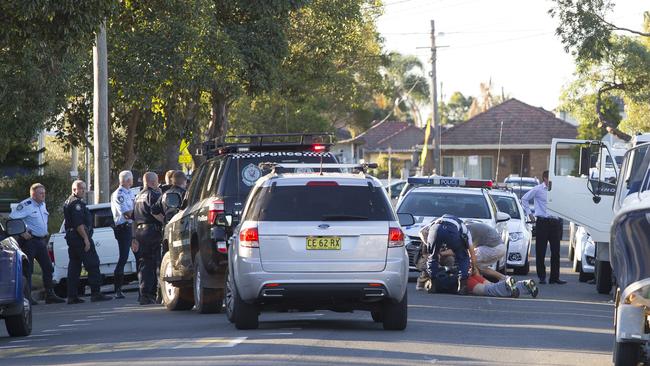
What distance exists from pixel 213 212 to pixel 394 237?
2893mm

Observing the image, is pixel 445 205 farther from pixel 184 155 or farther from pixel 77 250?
pixel 184 155

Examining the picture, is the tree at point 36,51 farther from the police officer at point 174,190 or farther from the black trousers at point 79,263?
the black trousers at point 79,263

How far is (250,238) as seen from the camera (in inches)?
563

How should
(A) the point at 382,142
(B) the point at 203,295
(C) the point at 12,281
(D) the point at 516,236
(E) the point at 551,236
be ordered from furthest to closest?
(A) the point at 382,142, (D) the point at 516,236, (E) the point at 551,236, (B) the point at 203,295, (C) the point at 12,281

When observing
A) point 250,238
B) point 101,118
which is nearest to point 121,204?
point 101,118

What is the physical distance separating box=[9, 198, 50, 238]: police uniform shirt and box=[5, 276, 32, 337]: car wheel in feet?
19.3

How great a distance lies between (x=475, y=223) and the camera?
74.6 feet

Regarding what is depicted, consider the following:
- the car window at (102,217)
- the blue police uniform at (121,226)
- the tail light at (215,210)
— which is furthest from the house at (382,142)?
the tail light at (215,210)

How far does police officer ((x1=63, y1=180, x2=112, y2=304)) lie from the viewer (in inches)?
854

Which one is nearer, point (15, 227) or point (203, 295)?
point (15, 227)

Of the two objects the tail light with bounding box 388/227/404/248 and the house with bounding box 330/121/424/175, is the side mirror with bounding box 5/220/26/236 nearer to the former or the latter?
the tail light with bounding box 388/227/404/248

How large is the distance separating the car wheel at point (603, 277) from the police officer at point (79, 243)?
7.89m

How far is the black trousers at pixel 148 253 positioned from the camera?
67.6 feet

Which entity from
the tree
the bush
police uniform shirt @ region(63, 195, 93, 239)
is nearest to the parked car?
the tree
